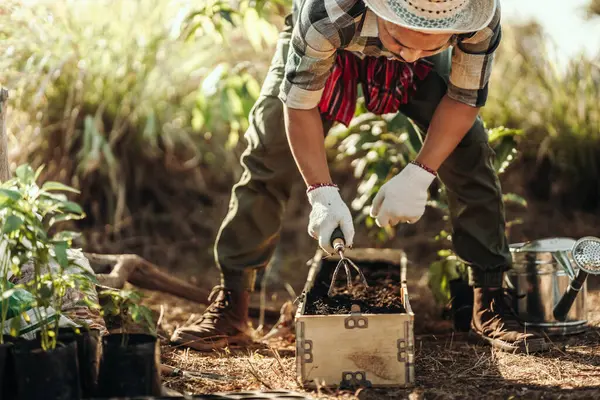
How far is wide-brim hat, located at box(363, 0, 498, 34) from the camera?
2039 mm

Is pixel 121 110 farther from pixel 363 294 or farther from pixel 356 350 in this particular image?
pixel 356 350

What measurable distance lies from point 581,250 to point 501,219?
27 centimetres

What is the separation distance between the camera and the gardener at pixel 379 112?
2184 mm

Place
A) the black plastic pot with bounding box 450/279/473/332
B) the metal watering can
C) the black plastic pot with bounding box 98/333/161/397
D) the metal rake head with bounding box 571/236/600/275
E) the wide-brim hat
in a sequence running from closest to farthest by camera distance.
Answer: the black plastic pot with bounding box 98/333/161/397 → the wide-brim hat → the metal rake head with bounding box 571/236/600/275 → the metal watering can → the black plastic pot with bounding box 450/279/473/332

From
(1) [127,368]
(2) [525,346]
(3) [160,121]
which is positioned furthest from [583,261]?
(3) [160,121]

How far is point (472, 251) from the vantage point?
2760 mm

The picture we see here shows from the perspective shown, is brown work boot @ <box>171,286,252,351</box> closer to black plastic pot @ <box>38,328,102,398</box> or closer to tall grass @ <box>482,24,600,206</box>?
black plastic pot @ <box>38,328,102,398</box>

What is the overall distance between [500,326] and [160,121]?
2.17 meters

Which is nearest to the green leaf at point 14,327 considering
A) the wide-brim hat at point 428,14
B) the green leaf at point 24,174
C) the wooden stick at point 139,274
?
the green leaf at point 24,174

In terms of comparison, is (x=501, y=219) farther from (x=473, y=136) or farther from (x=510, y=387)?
(x=510, y=387)

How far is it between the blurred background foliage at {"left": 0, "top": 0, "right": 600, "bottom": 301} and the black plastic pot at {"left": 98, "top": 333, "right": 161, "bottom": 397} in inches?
70.2

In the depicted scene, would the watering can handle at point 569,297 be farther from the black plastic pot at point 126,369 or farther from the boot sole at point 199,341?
the black plastic pot at point 126,369

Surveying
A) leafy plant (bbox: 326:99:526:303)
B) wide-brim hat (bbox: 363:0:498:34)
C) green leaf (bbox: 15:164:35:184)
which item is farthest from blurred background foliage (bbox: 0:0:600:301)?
green leaf (bbox: 15:164:35:184)

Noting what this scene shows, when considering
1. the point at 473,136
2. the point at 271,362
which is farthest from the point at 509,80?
the point at 271,362
